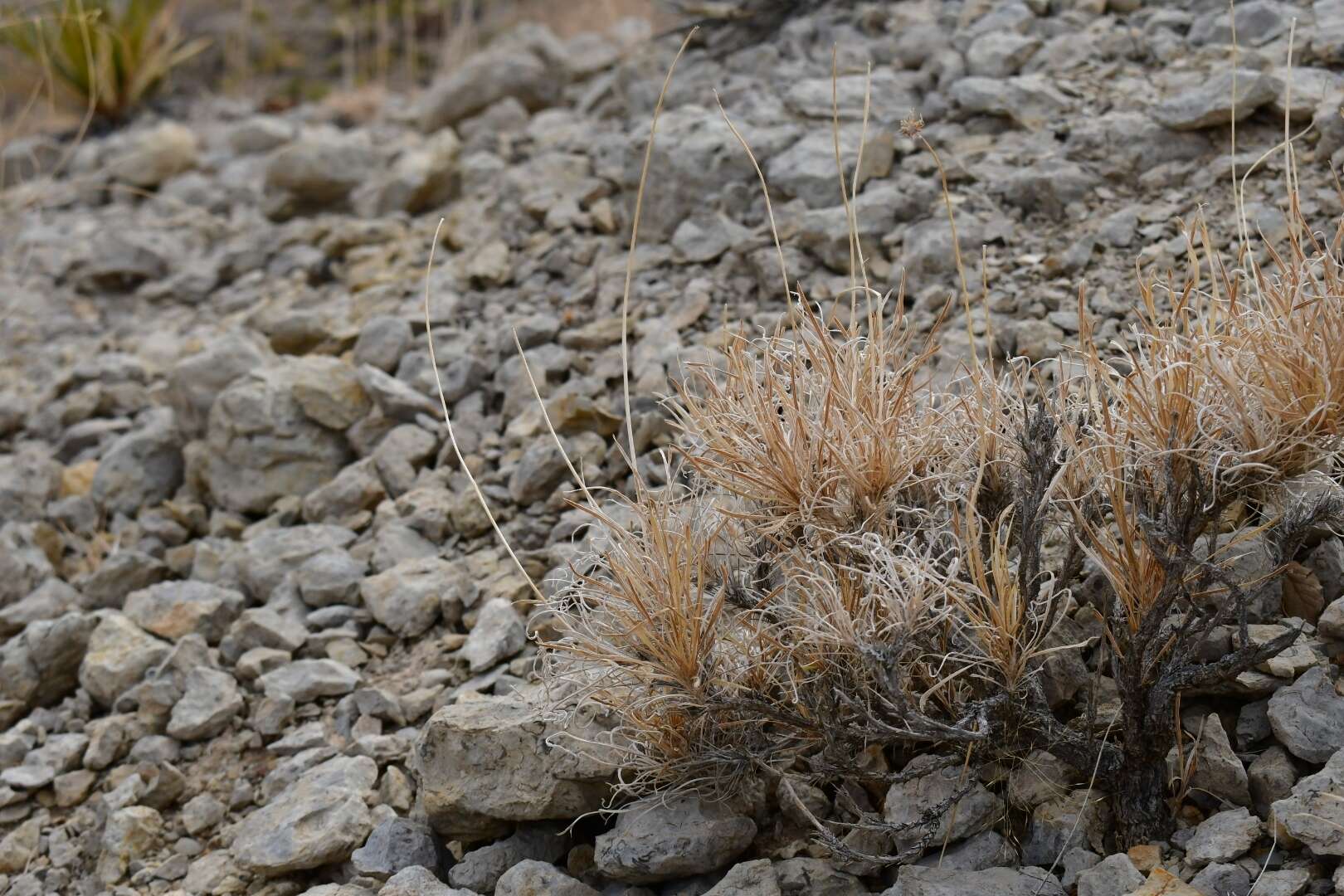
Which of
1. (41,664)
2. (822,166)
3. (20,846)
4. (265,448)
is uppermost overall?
(822,166)

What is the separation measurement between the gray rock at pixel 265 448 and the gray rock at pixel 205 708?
2.26 feet

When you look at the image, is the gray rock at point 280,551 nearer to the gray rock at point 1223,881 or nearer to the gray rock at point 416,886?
the gray rock at point 416,886

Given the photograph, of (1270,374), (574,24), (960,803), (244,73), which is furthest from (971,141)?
(244,73)

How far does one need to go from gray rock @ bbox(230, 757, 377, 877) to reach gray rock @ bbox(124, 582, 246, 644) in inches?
23.1

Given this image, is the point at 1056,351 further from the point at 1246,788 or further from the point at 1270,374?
the point at 1246,788

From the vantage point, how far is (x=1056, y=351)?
2562mm

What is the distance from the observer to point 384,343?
3.43 m

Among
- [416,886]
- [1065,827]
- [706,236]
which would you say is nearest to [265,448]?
[706,236]

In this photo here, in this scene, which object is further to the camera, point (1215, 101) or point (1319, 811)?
point (1215, 101)

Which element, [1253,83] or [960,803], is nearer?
[960,803]

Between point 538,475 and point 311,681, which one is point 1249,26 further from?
point 311,681

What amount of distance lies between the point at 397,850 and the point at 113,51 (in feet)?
16.3

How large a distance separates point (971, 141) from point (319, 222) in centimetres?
228

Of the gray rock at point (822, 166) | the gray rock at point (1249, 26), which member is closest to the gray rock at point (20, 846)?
the gray rock at point (822, 166)
